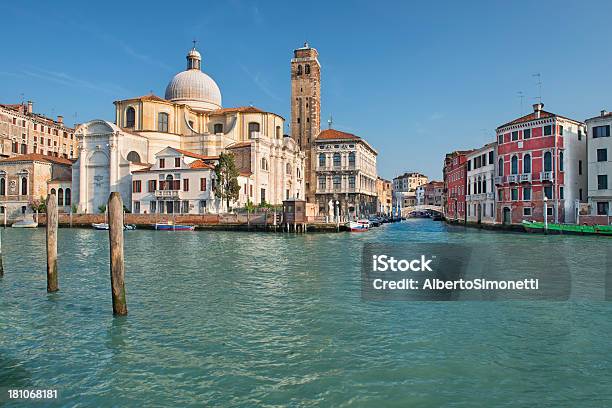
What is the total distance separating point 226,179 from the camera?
119 ft

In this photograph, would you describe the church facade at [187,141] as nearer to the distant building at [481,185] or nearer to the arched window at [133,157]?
the arched window at [133,157]

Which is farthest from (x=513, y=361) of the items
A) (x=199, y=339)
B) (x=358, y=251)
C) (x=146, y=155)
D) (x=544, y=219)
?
(x=146, y=155)

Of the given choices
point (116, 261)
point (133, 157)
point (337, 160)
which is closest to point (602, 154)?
point (116, 261)

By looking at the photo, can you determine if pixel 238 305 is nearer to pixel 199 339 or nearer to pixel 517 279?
pixel 199 339

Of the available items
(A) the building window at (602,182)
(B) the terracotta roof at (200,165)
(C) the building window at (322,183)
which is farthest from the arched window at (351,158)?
(A) the building window at (602,182)

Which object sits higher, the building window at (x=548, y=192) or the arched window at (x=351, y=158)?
the arched window at (x=351, y=158)

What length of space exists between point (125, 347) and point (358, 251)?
1390 centimetres

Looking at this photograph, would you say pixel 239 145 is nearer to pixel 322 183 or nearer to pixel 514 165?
pixel 322 183

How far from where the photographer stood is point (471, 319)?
321 inches

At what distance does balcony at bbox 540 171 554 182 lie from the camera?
2911 centimetres

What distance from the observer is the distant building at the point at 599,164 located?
27.9 metres

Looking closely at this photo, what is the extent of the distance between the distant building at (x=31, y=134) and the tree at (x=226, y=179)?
25.0 metres

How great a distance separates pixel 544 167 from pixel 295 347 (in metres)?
27.4

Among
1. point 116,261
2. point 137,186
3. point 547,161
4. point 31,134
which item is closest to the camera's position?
point 116,261
